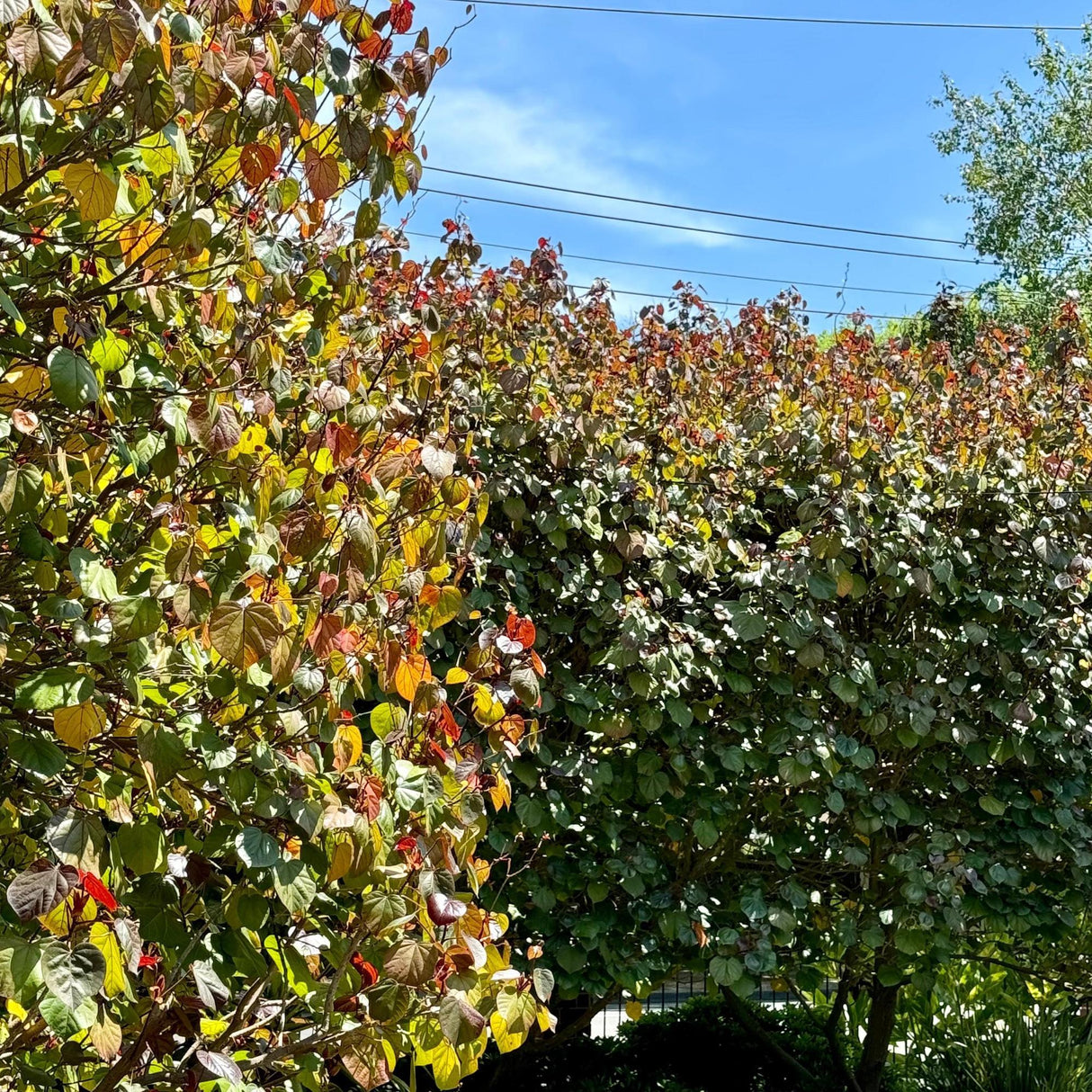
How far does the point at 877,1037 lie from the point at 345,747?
14.8 feet

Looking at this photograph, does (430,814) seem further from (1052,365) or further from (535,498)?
(1052,365)

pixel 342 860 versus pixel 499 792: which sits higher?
pixel 499 792

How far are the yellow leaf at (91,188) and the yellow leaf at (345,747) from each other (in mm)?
891

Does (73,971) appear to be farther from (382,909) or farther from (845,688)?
(845,688)

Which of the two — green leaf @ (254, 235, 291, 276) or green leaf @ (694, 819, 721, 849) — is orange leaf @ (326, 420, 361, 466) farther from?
green leaf @ (694, 819, 721, 849)

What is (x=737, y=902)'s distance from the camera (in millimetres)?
4449

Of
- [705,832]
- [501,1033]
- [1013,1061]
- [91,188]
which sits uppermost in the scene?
[91,188]

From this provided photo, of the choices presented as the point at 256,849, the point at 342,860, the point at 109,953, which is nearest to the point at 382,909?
the point at 342,860

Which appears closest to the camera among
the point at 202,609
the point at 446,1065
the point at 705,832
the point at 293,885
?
the point at 202,609

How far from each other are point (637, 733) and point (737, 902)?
742mm

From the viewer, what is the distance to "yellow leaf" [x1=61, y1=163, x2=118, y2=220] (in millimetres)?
1678

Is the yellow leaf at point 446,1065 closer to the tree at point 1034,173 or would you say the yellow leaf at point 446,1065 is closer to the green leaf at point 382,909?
the green leaf at point 382,909

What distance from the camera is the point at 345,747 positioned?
6.57 ft

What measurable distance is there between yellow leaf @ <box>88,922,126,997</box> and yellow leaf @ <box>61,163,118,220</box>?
100 cm
